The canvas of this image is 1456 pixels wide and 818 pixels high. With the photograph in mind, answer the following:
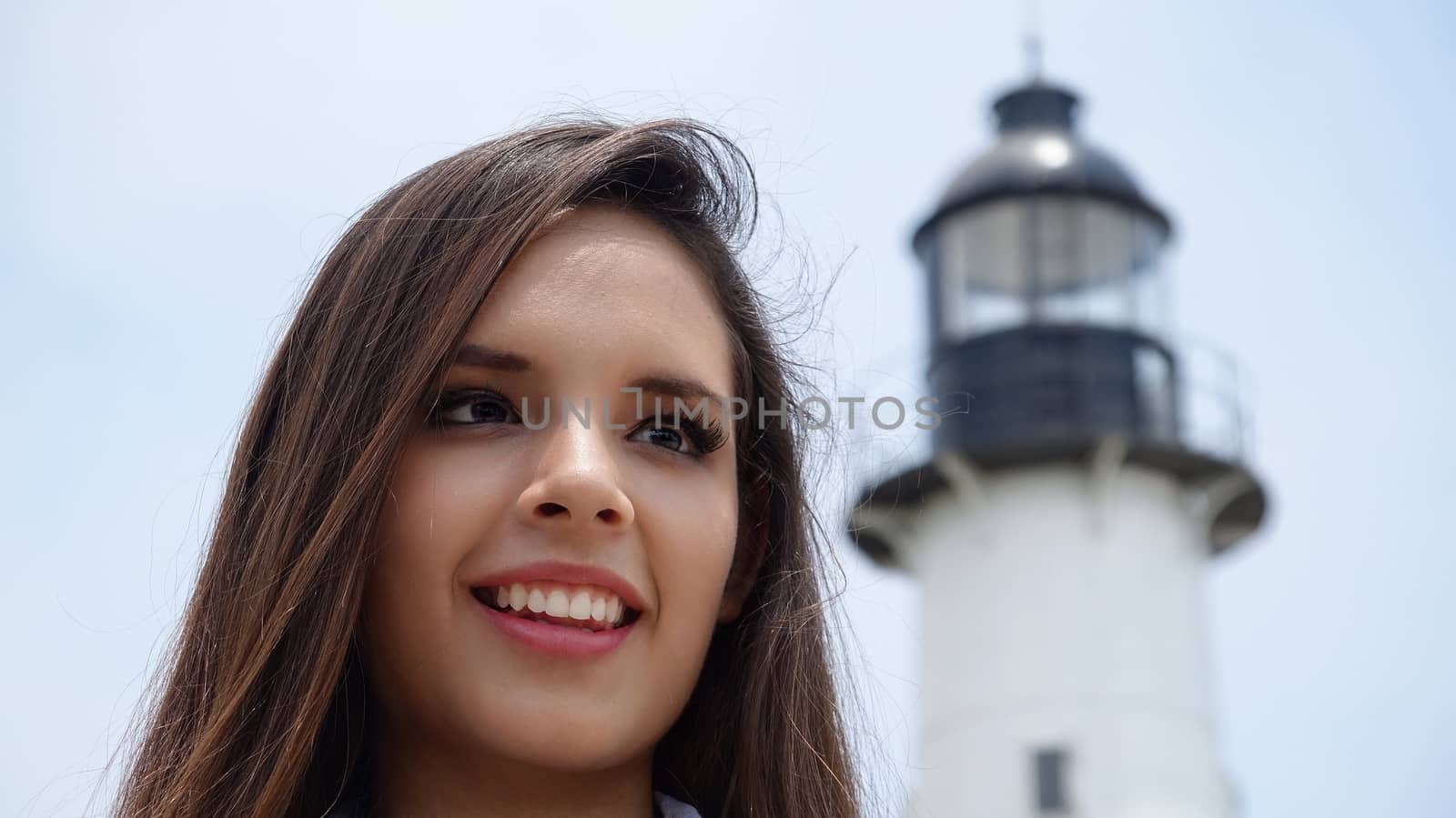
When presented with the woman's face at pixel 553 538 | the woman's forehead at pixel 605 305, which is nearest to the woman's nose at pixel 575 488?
the woman's face at pixel 553 538

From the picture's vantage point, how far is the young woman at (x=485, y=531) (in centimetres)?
208

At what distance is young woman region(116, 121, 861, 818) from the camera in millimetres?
2080

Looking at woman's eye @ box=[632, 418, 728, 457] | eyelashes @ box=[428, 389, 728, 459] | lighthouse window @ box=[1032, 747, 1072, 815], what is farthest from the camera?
lighthouse window @ box=[1032, 747, 1072, 815]

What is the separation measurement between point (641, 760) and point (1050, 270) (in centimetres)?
1129

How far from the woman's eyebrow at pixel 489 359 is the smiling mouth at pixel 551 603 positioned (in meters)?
0.27

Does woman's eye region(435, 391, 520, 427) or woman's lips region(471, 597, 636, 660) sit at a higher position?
woman's eye region(435, 391, 520, 427)

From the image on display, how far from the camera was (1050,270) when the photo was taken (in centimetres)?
1320

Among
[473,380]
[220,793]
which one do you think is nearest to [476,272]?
[473,380]

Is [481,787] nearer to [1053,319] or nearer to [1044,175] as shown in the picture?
[1053,319]

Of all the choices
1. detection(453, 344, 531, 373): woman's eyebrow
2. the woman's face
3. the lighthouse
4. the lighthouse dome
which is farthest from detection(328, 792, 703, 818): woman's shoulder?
the lighthouse dome

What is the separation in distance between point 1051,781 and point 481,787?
1060 centimetres

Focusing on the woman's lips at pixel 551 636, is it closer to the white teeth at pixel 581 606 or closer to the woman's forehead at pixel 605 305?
the white teeth at pixel 581 606

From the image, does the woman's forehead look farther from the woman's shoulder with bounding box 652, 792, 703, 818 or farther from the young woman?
the woman's shoulder with bounding box 652, 792, 703, 818

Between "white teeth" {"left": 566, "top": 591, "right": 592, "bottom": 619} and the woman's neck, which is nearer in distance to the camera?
"white teeth" {"left": 566, "top": 591, "right": 592, "bottom": 619}
